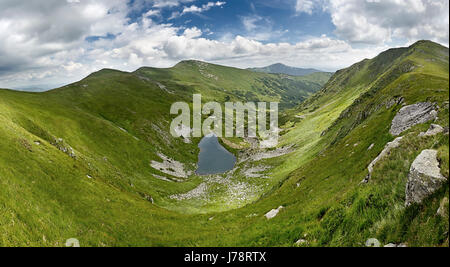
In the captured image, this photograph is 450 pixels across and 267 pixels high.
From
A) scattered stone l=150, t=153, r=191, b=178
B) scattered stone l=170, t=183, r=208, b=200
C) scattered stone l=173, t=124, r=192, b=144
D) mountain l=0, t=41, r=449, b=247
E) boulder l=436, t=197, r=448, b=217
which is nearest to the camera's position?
boulder l=436, t=197, r=448, b=217

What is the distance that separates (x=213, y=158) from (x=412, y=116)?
4257 inches

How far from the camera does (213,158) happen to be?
130125 millimetres

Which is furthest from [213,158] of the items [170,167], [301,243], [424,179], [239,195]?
[424,179]

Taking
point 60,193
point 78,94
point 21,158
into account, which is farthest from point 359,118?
Answer: point 78,94

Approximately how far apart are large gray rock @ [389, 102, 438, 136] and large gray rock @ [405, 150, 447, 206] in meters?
18.9

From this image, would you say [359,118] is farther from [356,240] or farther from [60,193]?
[60,193]

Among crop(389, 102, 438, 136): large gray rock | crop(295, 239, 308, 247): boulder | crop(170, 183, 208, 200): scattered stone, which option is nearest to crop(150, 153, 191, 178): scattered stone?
crop(170, 183, 208, 200): scattered stone

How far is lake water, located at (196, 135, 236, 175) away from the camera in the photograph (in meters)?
113

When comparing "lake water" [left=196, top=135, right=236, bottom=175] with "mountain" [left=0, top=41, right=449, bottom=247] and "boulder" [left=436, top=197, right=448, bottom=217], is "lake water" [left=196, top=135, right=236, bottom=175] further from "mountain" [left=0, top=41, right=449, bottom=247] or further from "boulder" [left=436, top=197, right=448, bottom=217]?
"boulder" [left=436, top=197, right=448, bottom=217]

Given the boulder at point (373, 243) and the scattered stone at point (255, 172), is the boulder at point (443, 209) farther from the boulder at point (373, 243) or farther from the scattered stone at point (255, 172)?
the scattered stone at point (255, 172)

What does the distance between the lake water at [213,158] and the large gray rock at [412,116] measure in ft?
281

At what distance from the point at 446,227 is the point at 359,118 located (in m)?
56.9

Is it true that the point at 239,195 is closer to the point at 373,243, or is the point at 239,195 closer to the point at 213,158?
the point at 213,158

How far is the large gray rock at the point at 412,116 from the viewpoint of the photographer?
25.5 m
